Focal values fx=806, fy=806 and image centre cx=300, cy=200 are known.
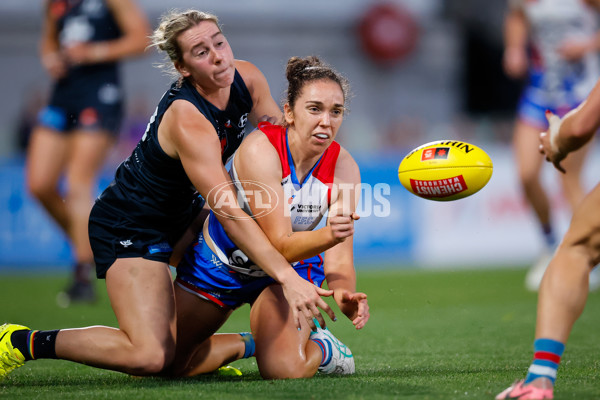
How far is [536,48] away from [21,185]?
6437 mm

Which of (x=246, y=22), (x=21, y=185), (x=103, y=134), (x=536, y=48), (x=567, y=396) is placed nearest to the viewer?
(x=567, y=396)

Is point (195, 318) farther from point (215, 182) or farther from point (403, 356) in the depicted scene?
point (403, 356)

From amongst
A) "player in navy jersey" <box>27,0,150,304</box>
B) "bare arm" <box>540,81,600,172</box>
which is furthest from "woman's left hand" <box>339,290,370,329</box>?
"player in navy jersey" <box>27,0,150,304</box>

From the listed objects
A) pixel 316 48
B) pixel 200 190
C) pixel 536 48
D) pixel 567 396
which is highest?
pixel 316 48

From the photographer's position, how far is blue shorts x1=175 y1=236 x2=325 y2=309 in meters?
4.08

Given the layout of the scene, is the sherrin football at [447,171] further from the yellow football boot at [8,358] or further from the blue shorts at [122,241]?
the yellow football boot at [8,358]

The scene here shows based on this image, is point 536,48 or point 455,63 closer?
point 536,48

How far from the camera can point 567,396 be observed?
304 centimetres

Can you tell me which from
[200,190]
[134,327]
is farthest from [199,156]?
[134,327]

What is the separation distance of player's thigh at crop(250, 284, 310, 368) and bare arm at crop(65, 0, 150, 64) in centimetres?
344

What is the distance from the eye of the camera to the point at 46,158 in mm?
6695

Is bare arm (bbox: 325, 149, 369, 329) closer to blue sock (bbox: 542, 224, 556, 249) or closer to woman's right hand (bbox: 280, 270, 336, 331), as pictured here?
woman's right hand (bbox: 280, 270, 336, 331)

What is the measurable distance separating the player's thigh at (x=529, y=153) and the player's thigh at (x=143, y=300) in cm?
404

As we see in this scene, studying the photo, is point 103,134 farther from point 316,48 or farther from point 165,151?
point 316,48
